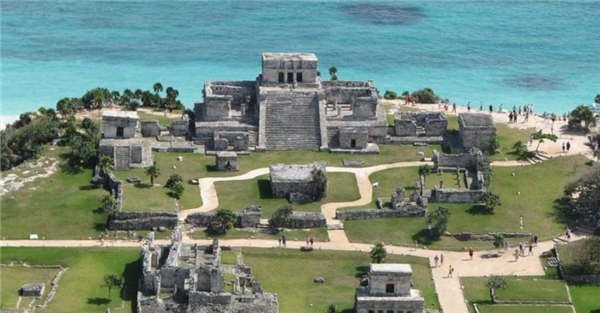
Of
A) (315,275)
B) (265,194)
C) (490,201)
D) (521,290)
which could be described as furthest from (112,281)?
(490,201)

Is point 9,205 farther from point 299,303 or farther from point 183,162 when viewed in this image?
point 299,303

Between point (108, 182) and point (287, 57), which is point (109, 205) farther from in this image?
point (287, 57)

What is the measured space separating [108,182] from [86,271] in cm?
1864

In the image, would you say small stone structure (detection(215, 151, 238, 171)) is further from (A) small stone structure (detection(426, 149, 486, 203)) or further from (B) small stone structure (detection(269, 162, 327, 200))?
(A) small stone structure (detection(426, 149, 486, 203))

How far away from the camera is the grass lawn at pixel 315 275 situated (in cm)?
12062

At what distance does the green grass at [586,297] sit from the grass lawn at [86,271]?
3544 centimetres

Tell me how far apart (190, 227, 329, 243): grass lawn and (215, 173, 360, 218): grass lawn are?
3366 mm

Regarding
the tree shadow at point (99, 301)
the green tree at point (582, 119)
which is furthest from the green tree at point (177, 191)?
the green tree at point (582, 119)

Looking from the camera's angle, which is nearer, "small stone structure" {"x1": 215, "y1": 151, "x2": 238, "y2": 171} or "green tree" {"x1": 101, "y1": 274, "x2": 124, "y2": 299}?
"green tree" {"x1": 101, "y1": 274, "x2": 124, "y2": 299}

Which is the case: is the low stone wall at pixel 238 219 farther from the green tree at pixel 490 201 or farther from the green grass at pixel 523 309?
the green grass at pixel 523 309

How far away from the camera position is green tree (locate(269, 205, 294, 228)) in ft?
443

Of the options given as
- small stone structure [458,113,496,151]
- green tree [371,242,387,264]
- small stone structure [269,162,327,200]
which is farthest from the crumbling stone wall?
green tree [371,242,387,264]

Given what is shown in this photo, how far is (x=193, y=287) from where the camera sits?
11706cm

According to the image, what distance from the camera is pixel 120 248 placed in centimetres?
13012
